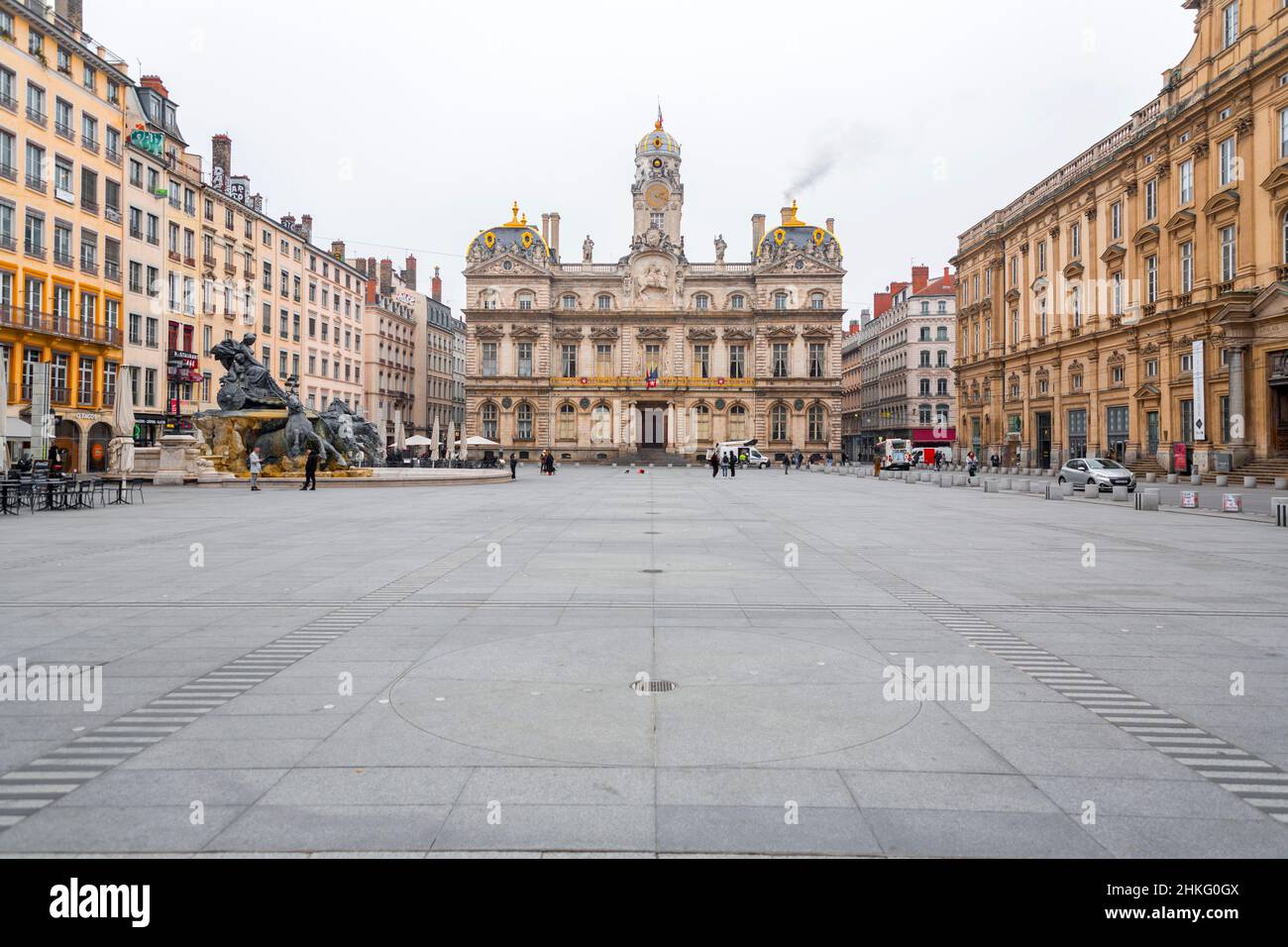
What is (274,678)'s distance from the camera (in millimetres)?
6832

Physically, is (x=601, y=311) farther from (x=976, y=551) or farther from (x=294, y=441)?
(x=976, y=551)

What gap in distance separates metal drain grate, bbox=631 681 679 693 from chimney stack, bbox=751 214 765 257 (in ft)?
302

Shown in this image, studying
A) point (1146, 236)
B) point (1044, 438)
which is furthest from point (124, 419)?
point (1044, 438)

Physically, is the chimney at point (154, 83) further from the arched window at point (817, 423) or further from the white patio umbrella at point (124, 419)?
the arched window at point (817, 423)

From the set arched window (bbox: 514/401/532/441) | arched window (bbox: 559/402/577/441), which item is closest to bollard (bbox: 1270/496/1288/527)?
arched window (bbox: 559/402/577/441)

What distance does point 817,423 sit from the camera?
8850 centimetres

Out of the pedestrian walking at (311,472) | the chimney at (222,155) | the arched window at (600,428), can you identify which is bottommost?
the pedestrian walking at (311,472)

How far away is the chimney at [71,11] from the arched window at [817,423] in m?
64.5

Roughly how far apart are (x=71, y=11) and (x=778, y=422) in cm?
6342

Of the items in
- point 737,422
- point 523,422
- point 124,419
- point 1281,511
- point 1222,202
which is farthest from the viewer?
point 523,422

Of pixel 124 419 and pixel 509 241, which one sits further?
pixel 509 241

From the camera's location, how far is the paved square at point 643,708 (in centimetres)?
418


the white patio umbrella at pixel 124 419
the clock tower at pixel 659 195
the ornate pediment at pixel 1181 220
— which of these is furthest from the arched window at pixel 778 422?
the white patio umbrella at pixel 124 419

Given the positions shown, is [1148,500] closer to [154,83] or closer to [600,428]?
[154,83]
